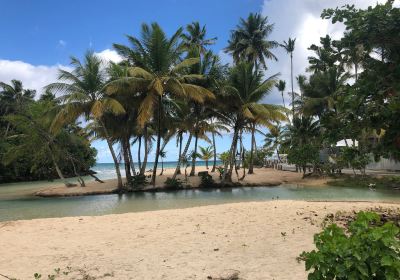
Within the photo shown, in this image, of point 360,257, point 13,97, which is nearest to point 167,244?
point 360,257

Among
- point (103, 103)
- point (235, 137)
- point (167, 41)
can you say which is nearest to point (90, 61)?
point (103, 103)

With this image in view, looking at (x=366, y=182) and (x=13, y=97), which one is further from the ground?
(x=13, y=97)

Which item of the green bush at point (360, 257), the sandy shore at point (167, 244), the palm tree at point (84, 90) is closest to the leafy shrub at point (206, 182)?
the palm tree at point (84, 90)

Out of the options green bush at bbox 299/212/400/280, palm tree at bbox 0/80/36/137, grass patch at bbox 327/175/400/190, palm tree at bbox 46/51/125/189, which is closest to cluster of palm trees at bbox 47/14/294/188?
palm tree at bbox 46/51/125/189

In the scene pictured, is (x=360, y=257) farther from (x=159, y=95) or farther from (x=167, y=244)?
(x=159, y=95)

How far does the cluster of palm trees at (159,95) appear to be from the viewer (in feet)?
73.7

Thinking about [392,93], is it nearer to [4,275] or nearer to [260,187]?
[4,275]

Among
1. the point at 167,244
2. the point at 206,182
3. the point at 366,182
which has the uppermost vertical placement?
the point at 206,182

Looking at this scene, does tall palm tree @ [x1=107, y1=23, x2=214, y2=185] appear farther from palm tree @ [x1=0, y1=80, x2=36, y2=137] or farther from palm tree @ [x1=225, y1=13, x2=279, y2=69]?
palm tree @ [x1=0, y1=80, x2=36, y2=137]

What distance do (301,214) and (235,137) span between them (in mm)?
17908

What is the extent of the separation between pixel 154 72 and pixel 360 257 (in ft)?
70.0

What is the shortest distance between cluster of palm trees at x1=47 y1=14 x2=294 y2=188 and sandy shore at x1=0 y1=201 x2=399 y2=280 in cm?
1235

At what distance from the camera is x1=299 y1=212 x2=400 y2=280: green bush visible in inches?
116

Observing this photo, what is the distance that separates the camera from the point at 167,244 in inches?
292
